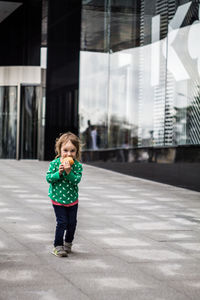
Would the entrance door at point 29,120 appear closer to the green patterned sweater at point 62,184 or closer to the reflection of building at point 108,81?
the reflection of building at point 108,81

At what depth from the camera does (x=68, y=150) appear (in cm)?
541

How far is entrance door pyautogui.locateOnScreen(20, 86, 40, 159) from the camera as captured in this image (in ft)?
75.1

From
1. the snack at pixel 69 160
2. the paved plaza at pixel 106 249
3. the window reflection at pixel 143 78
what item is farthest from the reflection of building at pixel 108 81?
the snack at pixel 69 160

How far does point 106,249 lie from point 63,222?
0.65 metres

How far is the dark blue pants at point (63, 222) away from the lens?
544 centimetres

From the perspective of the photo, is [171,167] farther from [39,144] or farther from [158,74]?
[39,144]

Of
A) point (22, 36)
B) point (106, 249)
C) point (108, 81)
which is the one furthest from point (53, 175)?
point (22, 36)

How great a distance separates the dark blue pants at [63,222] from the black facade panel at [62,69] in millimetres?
15333

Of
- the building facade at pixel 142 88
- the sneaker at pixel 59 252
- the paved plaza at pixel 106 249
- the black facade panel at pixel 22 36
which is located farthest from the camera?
the black facade panel at pixel 22 36

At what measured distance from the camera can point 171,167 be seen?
1338 centimetres

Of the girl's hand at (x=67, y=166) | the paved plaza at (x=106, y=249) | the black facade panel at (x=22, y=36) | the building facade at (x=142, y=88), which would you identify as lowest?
the paved plaza at (x=106, y=249)

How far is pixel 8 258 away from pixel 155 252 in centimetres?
148

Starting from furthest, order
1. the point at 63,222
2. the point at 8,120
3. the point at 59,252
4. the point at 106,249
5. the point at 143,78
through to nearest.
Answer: the point at 8,120, the point at 143,78, the point at 106,249, the point at 63,222, the point at 59,252

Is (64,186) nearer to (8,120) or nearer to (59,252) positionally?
(59,252)
